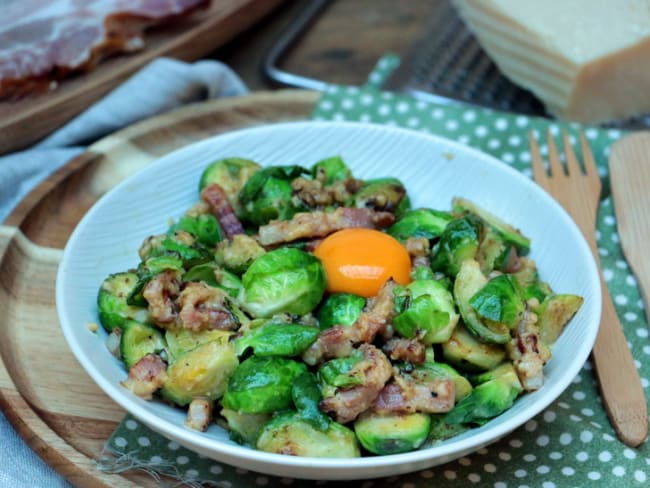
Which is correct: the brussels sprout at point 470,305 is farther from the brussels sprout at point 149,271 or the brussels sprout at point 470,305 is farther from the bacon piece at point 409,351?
the brussels sprout at point 149,271

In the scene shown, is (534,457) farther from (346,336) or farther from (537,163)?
(537,163)

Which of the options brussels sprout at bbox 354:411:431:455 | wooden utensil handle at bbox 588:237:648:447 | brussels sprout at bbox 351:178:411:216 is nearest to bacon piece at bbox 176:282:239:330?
brussels sprout at bbox 354:411:431:455

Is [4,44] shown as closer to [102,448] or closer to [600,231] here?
[102,448]

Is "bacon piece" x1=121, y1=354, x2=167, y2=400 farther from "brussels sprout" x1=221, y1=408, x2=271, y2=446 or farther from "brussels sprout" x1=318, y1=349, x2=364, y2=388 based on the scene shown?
"brussels sprout" x1=318, y1=349, x2=364, y2=388

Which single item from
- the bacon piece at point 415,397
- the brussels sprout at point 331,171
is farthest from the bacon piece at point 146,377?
the brussels sprout at point 331,171

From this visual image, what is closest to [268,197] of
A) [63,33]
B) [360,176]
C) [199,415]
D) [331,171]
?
[331,171]

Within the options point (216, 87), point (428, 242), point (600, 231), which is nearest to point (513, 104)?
point (600, 231)
